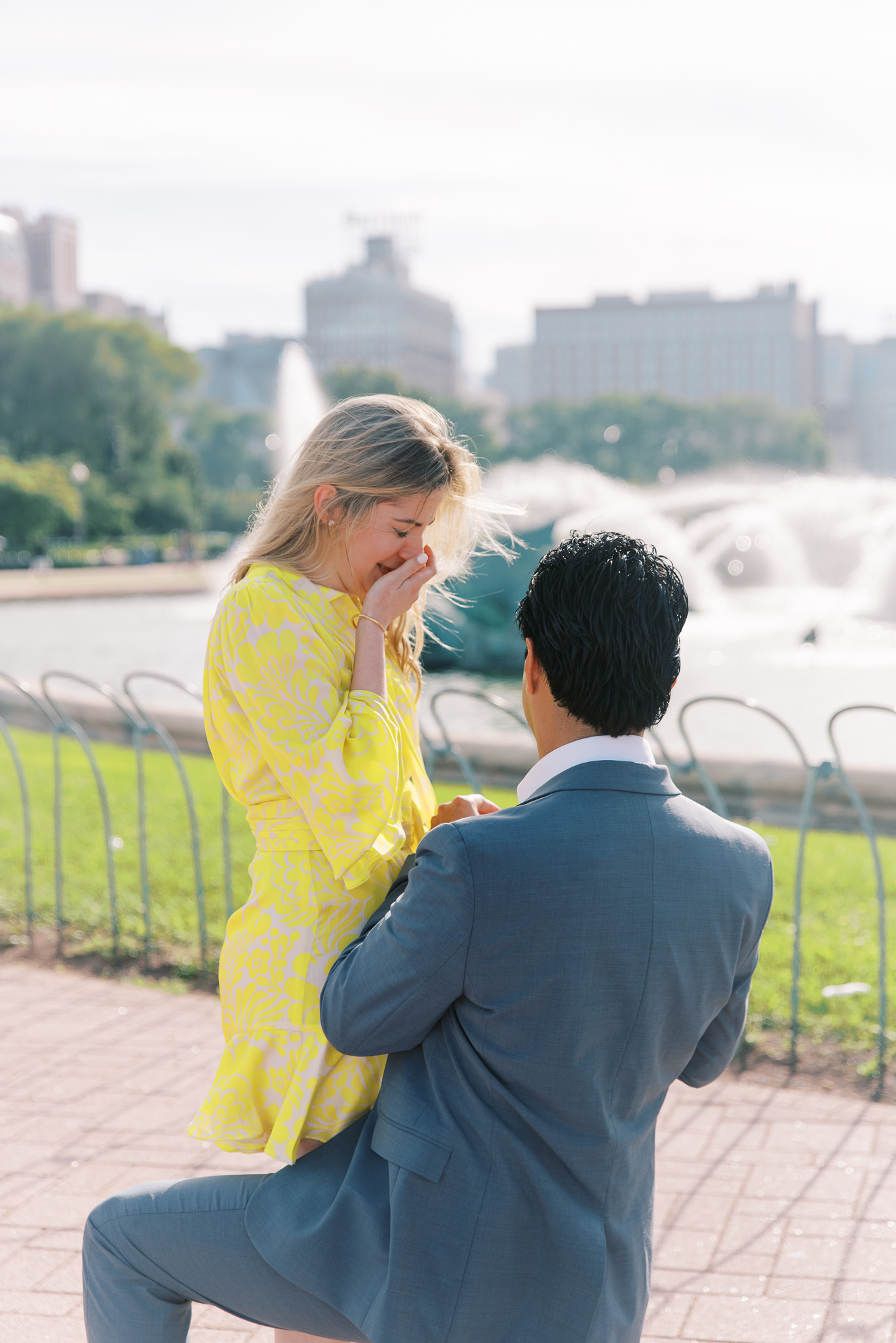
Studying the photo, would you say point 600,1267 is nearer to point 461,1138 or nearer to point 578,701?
point 461,1138

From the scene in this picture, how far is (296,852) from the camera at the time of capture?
1.89 m

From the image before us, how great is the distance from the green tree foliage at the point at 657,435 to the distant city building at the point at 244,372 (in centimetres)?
5063

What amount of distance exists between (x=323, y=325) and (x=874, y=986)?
143 metres

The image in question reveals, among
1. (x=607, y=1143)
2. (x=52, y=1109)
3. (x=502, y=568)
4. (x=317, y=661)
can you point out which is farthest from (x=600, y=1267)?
(x=502, y=568)

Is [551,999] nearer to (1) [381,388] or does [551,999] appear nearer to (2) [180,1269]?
(2) [180,1269]

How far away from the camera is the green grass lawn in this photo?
183 inches

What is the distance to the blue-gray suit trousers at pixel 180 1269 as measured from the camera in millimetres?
1749

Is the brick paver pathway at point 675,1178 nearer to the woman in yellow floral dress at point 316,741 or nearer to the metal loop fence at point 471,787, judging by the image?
the metal loop fence at point 471,787

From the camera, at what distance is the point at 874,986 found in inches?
185

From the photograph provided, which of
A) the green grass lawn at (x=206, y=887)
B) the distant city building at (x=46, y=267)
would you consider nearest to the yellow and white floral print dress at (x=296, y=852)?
the green grass lawn at (x=206, y=887)

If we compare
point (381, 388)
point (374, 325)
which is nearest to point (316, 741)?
Result: point (381, 388)

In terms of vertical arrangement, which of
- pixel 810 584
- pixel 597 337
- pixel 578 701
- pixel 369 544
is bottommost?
pixel 810 584

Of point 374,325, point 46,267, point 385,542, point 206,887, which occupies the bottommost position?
point 206,887

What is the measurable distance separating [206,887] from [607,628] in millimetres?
4889
